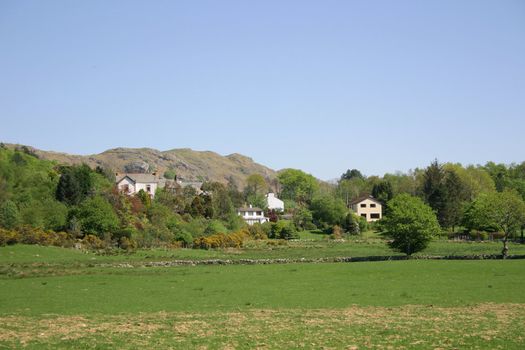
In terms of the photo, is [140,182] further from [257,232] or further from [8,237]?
[8,237]

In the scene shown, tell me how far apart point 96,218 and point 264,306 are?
47523 millimetres

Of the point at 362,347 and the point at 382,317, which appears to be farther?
the point at 382,317

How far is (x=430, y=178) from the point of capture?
121750mm

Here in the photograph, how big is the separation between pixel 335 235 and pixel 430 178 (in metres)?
29.9

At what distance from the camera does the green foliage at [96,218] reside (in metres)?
72.4

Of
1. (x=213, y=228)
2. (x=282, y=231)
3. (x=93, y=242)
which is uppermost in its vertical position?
(x=213, y=228)

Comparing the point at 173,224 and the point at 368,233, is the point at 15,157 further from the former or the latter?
the point at 368,233

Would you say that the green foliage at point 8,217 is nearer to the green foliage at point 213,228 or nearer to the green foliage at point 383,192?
the green foliage at point 213,228

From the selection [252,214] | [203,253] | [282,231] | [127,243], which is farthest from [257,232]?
[127,243]

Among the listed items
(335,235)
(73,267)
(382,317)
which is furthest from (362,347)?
(335,235)

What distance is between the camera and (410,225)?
6372 cm

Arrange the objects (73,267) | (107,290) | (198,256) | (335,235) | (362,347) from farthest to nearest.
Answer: (335,235) → (198,256) → (73,267) → (107,290) → (362,347)

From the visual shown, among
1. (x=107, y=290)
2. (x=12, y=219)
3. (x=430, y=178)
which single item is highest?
(x=430, y=178)

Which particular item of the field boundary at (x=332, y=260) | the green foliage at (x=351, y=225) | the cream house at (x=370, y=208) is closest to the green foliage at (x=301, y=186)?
the cream house at (x=370, y=208)
